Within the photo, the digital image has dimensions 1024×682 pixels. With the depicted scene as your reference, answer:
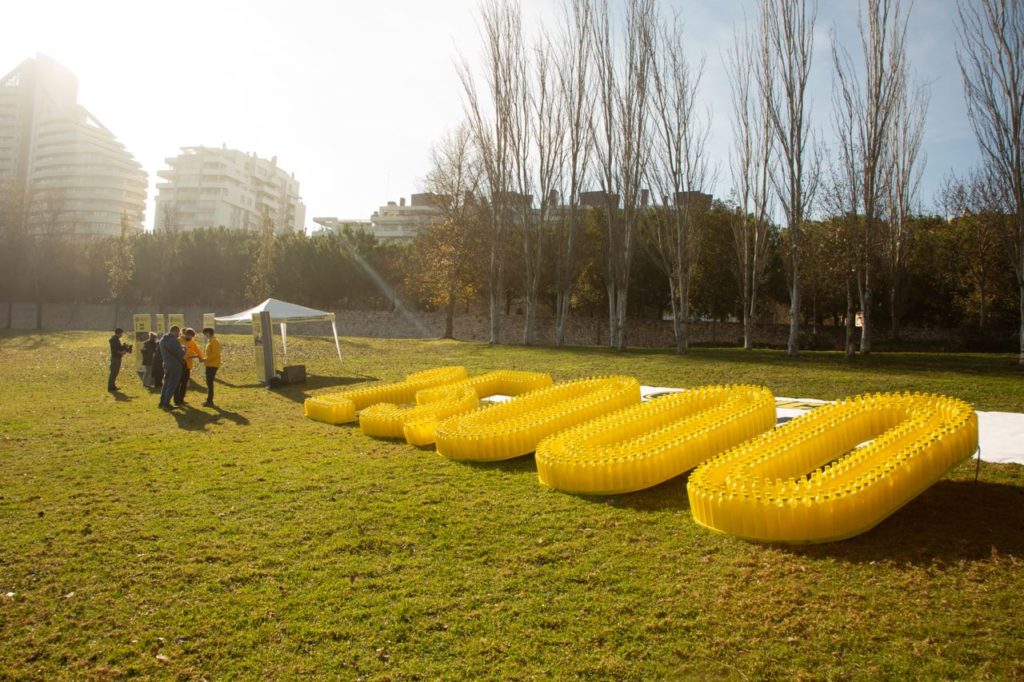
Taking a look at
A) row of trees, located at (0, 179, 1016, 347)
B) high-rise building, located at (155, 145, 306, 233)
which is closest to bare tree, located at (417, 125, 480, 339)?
row of trees, located at (0, 179, 1016, 347)

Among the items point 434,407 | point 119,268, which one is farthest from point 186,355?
point 119,268

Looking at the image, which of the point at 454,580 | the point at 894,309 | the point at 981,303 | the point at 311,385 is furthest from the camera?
the point at 894,309

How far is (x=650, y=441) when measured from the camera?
845 centimetres

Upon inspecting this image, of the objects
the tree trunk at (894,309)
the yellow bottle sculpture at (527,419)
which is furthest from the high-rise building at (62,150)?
the yellow bottle sculpture at (527,419)

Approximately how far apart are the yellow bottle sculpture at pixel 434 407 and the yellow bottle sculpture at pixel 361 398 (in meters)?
0.52

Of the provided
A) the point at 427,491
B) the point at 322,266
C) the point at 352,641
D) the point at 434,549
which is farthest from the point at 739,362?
the point at 322,266

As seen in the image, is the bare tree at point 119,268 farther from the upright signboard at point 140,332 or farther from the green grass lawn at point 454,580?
the green grass lawn at point 454,580

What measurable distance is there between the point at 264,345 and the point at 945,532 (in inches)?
704

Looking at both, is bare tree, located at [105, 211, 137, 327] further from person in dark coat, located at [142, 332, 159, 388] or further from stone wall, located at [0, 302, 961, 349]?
person in dark coat, located at [142, 332, 159, 388]

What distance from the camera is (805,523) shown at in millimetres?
5930

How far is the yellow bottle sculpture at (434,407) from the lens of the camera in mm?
11055

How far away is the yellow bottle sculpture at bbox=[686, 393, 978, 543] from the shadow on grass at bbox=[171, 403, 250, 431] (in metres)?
10.4

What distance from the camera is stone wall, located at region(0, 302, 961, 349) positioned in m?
40.6

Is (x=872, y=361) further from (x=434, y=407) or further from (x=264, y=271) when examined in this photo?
(x=264, y=271)
